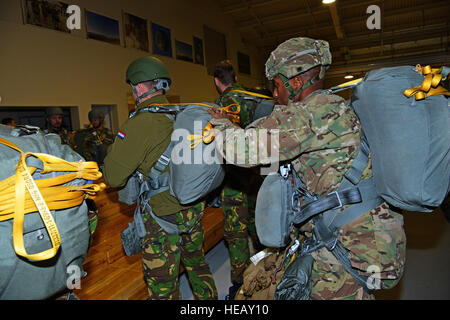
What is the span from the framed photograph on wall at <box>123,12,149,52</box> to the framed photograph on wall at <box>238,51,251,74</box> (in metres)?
6.01

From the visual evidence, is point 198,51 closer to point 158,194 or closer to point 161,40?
point 161,40

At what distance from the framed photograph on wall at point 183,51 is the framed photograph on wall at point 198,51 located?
31 cm

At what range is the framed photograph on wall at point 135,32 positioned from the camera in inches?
276

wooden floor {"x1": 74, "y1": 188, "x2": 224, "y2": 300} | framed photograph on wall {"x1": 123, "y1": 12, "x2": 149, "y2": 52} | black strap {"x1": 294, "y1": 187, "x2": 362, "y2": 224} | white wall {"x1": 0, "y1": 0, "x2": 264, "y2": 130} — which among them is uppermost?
framed photograph on wall {"x1": 123, "y1": 12, "x2": 149, "y2": 52}

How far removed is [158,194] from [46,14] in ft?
17.6

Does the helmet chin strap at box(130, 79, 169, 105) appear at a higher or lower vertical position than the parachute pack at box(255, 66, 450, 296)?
higher

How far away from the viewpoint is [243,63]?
13.3 metres

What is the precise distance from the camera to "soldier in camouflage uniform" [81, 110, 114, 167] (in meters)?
5.45

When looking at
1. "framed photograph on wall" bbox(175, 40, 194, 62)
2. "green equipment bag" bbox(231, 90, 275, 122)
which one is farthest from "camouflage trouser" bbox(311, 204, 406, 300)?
"framed photograph on wall" bbox(175, 40, 194, 62)

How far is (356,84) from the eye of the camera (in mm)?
1207

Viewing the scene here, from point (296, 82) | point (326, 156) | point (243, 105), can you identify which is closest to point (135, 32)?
point (243, 105)

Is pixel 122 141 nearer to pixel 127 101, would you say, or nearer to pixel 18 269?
pixel 18 269

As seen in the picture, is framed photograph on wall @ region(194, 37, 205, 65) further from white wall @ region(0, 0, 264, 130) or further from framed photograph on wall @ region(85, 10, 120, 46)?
framed photograph on wall @ region(85, 10, 120, 46)

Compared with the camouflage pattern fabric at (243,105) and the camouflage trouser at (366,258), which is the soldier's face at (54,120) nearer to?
the camouflage pattern fabric at (243,105)
